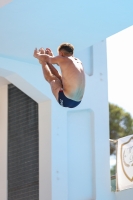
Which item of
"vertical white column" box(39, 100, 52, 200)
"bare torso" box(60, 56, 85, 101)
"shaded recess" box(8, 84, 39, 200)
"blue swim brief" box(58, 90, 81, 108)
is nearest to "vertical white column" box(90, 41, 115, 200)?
"vertical white column" box(39, 100, 52, 200)

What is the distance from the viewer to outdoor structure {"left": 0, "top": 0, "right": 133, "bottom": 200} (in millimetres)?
10742

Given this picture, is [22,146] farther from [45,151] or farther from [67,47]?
[67,47]

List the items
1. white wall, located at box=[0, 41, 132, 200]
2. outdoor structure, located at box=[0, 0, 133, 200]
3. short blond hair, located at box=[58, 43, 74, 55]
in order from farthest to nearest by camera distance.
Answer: white wall, located at box=[0, 41, 132, 200]
outdoor structure, located at box=[0, 0, 133, 200]
short blond hair, located at box=[58, 43, 74, 55]

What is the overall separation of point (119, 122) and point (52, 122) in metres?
20.2

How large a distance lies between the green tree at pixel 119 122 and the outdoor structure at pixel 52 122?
18056mm

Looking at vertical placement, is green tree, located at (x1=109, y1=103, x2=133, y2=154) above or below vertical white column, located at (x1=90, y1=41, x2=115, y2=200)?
above

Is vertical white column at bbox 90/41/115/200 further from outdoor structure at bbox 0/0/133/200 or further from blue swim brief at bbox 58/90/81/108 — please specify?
blue swim brief at bbox 58/90/81/108

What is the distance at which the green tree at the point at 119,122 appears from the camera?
31.4 m

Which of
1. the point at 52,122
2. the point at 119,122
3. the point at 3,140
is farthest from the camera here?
the point at 119,122

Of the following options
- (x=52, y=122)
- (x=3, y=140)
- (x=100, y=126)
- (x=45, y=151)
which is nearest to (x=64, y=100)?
(x=52, y=122)

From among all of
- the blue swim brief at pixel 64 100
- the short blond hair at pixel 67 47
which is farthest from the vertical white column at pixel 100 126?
the short blond hair at pixel 67 47

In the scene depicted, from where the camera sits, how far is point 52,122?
39.8ft

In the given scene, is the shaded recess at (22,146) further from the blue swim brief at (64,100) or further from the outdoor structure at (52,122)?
the blue swim brief at (64,100)

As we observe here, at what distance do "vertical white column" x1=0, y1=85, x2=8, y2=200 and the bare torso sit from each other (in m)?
5.17
